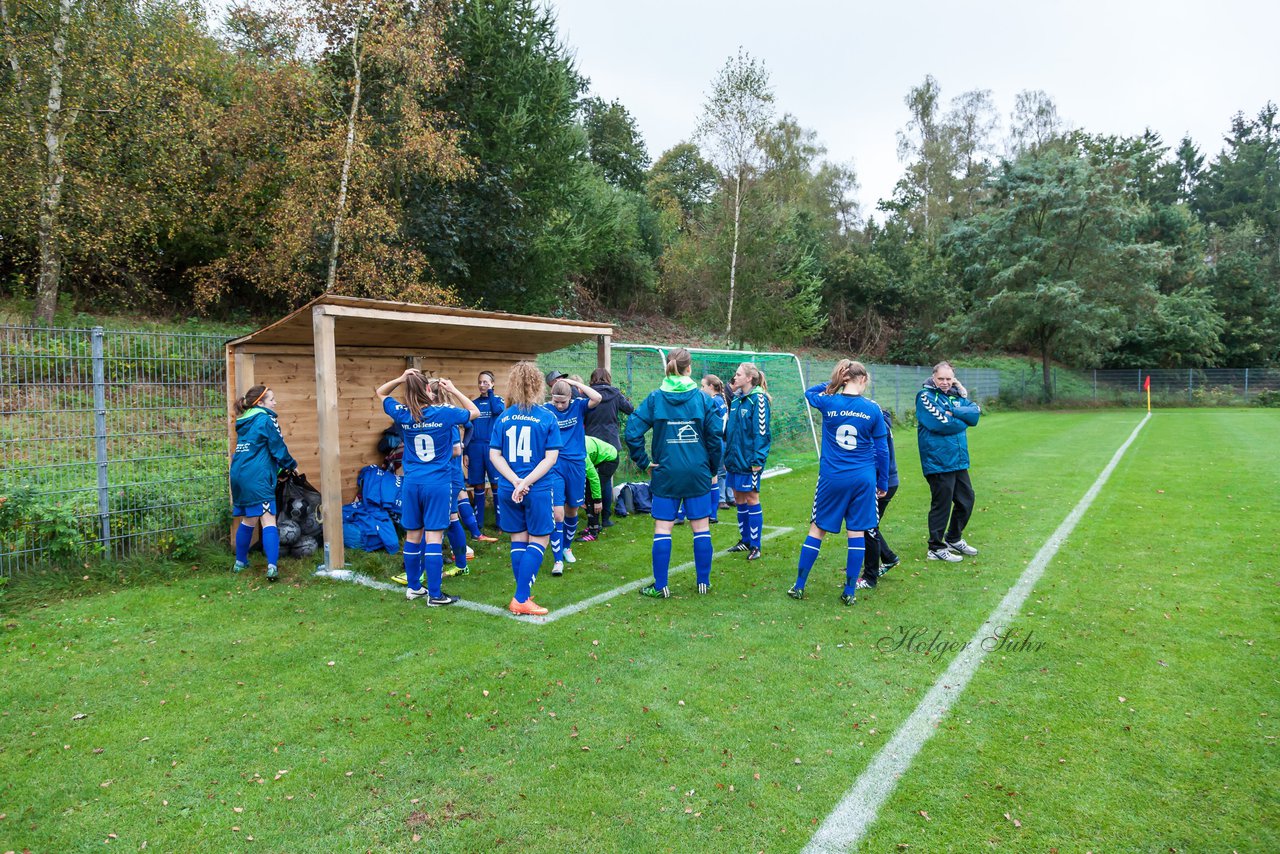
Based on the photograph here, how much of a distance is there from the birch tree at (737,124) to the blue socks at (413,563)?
20.5 m

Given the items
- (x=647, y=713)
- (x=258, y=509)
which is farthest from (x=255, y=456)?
(x=647, y=713)

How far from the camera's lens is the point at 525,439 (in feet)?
Result: 17.5

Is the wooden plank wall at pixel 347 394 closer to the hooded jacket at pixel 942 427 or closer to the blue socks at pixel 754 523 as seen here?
the blue socks at pixel 754 523

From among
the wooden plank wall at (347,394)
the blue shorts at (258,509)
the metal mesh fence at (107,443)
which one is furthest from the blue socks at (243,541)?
the wooden plank wall at (347,394)

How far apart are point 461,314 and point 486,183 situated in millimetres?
10998

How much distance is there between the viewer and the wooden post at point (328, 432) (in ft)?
20.5

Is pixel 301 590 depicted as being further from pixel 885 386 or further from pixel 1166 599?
pixel 885 386

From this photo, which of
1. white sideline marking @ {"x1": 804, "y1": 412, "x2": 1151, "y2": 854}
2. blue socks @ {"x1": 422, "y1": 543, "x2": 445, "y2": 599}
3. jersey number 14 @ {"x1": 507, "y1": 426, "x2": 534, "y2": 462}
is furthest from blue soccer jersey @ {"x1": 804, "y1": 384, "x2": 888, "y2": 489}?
blue socks @ {"x1": 422, "y1": 543, "x2": 445, "y2": 599}

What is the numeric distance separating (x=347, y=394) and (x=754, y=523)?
16.3 ft

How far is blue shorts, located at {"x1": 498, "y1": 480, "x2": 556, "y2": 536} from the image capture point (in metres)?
5.34

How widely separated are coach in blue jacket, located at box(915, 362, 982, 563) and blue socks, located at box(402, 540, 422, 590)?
474 cm

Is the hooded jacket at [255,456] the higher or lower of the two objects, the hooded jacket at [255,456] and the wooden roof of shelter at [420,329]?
the lower

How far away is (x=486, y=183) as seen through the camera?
16922mm

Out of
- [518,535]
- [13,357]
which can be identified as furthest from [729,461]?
[13,357]
